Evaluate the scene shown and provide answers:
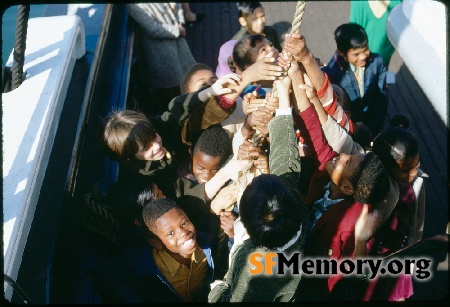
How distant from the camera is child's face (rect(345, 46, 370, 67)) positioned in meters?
2.72

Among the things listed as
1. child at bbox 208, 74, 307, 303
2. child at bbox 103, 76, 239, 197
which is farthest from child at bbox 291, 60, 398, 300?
child at bbox 103, 76, 239, 197

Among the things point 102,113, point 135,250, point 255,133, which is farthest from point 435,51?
point 102,113

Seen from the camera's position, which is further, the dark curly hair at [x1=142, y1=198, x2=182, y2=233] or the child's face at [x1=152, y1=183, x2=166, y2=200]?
the child's face at [x1=152, y1=183, x2=166, y2=200]

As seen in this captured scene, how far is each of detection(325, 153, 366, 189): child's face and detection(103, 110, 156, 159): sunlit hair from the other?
32.3 inches

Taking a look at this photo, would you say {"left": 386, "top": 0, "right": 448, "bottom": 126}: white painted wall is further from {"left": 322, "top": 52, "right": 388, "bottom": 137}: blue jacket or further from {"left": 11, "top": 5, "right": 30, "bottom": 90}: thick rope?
{"left": 11, "top": 5, "right": 30, "bottom": 90}: thick rope

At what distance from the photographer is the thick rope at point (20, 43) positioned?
1583mm

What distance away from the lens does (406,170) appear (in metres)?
1.95

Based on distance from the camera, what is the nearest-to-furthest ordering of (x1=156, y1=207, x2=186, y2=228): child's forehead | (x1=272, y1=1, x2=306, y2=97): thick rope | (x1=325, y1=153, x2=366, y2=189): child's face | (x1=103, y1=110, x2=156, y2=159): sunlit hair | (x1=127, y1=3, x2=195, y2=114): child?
(x1=272, y1=1, x2=306, y2=97): thick rope → (x1=325, y1=153, x2=366, y2=189): child's face → (x1=156, y1=207, x2=186, y2=228): child's forehead → (x1=103, y1=110, x2=156, y2=159): sunlit hair → (x1=127, y1=3, x2=195, y2=114): child

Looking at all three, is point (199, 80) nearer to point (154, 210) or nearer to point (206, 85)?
point (206, 85)

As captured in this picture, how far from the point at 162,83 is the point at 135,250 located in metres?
2.17

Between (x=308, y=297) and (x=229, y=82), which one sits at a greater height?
(x=229, y=82)

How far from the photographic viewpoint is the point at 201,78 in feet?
7.85

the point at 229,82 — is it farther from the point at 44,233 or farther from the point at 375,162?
the point at 44,233

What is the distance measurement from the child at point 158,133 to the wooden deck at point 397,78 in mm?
1713
